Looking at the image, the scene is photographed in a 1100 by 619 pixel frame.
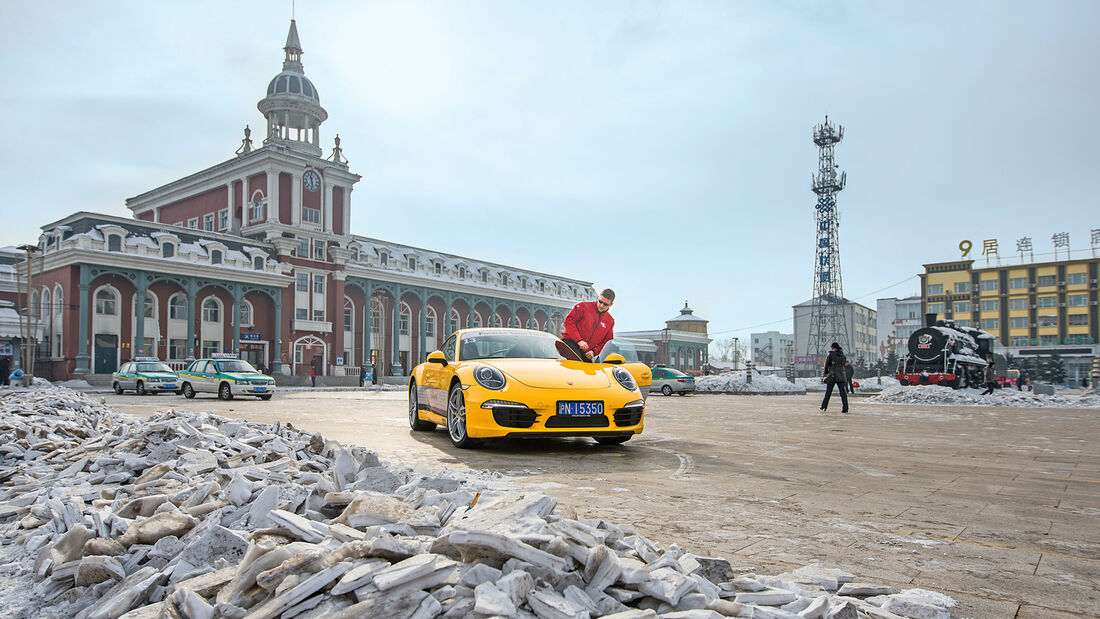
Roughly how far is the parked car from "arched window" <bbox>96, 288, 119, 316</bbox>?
104 feet

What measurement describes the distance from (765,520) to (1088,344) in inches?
3638

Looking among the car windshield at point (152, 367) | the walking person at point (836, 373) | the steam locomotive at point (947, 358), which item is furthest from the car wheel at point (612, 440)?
the car windshield at point (152, 367)

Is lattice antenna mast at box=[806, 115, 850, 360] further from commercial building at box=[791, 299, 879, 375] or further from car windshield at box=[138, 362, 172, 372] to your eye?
car windshield at box=[138, 362, 172, 372]

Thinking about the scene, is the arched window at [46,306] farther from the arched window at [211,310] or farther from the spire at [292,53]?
the spire at [292,53]

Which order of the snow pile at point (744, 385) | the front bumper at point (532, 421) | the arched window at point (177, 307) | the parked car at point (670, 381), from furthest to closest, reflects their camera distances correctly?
the arched window at point (177, 307) < the snow pile at point (744, 385) < the parked car at point (670, 381) < the front bumper at point (532, 421)

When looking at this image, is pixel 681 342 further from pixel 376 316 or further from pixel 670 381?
pixel 670 381

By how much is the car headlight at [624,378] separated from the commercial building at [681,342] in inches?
2921

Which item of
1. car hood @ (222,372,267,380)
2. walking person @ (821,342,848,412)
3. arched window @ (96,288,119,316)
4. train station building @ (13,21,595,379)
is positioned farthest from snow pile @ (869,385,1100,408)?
arched window @ (96,288,119,316)

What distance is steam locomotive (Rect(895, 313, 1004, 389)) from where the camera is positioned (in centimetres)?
2708

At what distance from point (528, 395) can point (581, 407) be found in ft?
1.75

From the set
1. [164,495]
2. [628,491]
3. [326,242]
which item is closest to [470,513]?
[164,495]

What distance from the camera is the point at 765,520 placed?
388 cm

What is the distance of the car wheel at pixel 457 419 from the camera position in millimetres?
7027

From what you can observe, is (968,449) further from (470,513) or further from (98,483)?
(98,483)
